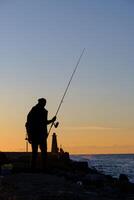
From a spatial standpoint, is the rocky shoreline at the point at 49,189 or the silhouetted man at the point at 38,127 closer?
the rocky shoreline at the point at 49,189

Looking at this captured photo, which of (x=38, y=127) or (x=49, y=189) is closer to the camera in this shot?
(x=49, y=189)

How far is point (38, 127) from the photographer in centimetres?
1563

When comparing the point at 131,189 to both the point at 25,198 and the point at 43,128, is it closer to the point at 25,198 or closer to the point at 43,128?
the point at 43,128

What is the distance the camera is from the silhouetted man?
15492mm

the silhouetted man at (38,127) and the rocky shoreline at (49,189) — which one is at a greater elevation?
the silhouetted man at (38,127)

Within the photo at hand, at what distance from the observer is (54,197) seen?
34.2 feet

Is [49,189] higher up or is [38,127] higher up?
[38,127]

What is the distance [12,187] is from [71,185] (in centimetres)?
115

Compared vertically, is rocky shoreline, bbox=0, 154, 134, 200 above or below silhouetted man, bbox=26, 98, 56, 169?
below

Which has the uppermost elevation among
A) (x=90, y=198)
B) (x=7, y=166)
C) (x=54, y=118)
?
(x=54, y=118)

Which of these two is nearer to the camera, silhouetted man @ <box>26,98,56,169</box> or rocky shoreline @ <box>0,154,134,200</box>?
rocky shoreline @ <box>0,154,134,200</box>

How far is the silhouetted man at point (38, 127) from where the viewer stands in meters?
15.5

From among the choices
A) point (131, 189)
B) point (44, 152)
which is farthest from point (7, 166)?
point (131, 189)

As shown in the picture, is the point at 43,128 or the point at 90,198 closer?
the point at 90,198
